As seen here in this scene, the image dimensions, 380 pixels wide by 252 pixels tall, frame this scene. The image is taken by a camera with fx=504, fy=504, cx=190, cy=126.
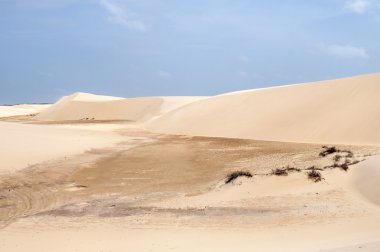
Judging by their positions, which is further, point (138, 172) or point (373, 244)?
point (138, 172)

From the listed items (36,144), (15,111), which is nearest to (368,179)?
(36,144)

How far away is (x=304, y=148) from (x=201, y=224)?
34.2 feet

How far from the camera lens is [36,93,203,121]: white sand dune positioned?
47500 mm

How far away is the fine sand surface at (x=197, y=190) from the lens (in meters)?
7.16

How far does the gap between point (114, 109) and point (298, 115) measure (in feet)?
99.9

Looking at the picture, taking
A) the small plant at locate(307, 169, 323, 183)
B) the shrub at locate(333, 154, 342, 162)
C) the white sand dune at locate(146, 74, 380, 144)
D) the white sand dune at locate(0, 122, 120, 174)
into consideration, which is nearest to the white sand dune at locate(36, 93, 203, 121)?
the white sand dune at locate(146, 74, 380, 144)

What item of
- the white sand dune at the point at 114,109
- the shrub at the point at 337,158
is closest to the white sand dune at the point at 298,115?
the shrub at the point at 337,158

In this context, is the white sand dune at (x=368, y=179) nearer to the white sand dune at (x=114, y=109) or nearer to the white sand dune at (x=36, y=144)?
the white sand dune at (x=36, y=144)

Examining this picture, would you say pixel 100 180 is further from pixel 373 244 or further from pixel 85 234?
pixel 373 244

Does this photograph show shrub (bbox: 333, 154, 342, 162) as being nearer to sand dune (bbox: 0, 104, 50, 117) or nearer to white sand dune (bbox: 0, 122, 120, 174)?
white sand dune (bbox: 0, 122, 120, 174)

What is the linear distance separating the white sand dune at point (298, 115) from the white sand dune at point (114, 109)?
1388cm

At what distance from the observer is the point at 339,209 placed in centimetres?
837

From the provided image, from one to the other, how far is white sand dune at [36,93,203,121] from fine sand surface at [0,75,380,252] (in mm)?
24022

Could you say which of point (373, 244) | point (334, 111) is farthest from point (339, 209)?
point (334, 111)
